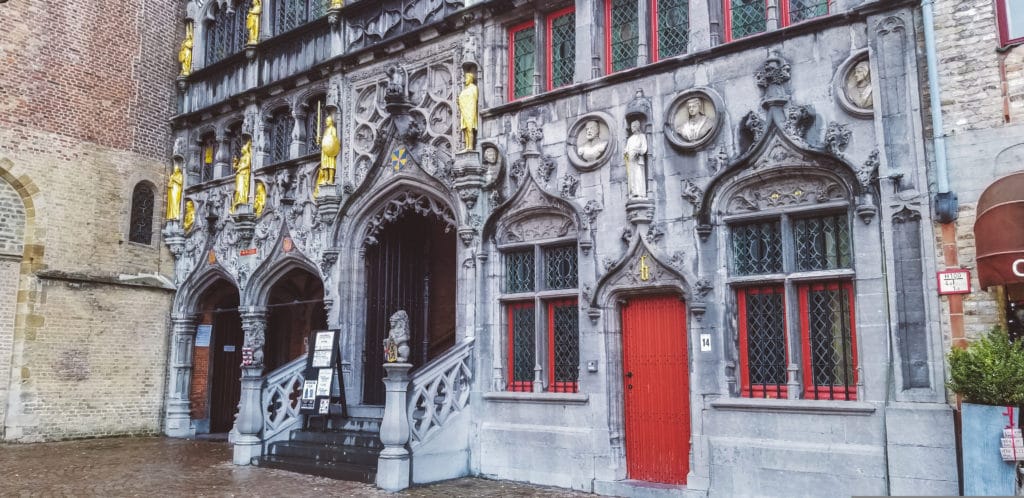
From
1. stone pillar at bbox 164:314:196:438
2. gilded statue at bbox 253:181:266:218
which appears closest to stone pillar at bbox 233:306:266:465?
gilded statue at bbox 253:181:266:218

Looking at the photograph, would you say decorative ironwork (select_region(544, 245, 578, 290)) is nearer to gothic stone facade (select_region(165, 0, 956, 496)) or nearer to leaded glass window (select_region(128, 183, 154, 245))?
gothic stone facade (select_region(165, 0, 956, 496))

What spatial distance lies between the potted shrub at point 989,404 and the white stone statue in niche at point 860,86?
2.75m

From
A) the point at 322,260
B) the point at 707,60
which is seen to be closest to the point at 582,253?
the point at 707,60

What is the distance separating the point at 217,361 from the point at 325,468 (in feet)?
25.9

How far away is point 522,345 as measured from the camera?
11.4 metres

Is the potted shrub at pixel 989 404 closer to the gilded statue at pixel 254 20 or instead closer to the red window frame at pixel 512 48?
the red window frame at pixel 512 48

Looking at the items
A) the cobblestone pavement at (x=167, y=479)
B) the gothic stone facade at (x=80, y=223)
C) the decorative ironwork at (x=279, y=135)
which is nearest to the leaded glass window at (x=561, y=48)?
the cobblestone pavement at (x=167, y=479)

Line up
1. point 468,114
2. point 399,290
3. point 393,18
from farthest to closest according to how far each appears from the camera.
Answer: point 399,290 → point 393,18 → point 468,114

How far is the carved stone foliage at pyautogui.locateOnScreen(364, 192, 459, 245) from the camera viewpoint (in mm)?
12593

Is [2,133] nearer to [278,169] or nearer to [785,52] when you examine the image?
[278,169]

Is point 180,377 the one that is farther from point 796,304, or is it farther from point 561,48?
point 796,304

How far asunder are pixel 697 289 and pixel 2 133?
1315cm

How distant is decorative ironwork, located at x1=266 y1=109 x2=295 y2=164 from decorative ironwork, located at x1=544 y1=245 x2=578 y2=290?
260 inches

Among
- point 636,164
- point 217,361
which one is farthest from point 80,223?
point 636,164
